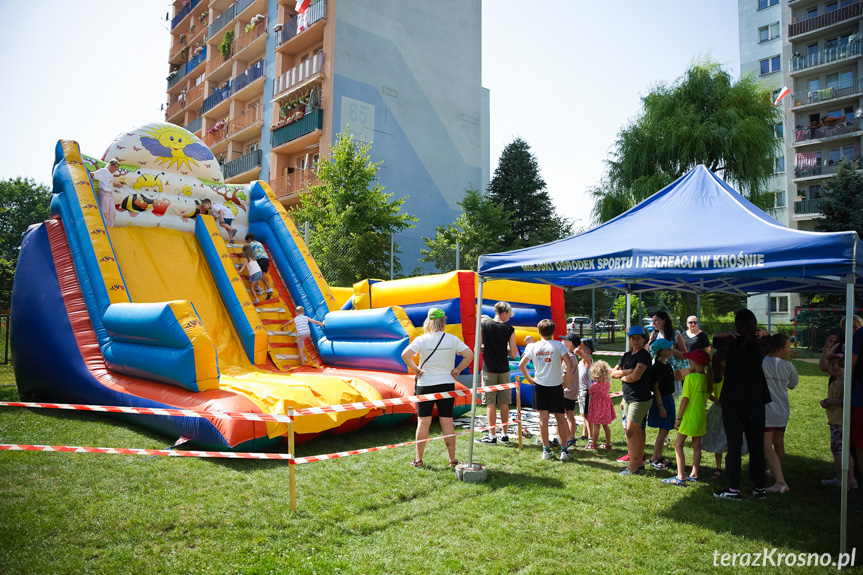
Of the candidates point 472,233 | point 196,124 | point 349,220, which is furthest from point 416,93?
point 196,124

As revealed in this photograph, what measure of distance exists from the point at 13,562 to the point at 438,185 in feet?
81.3

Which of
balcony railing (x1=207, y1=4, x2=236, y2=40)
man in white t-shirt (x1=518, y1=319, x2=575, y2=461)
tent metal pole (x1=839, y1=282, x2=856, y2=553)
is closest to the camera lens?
tent metal pole (x1=839, y1=282, x2=856, y2=553)

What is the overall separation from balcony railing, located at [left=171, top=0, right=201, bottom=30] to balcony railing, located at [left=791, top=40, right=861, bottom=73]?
1532 inches

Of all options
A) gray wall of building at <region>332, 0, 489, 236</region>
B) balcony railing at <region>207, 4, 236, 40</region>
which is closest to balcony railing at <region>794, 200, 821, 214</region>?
gray wall of building at <region>332, 0, 489, 236</region>

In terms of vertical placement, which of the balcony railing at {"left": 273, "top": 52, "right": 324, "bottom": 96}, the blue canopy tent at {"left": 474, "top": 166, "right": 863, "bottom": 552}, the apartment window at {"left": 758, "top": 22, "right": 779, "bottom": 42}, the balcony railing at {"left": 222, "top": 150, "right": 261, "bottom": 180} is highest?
the apartment window at {"left": 758, "top": 22, "right": 779, "bottom": 42}

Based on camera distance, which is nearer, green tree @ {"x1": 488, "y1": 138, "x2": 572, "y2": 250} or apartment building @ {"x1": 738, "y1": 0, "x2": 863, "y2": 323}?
green tree @ {"x1": 488, "y1": 138, "x2": 572, "y2": 250}

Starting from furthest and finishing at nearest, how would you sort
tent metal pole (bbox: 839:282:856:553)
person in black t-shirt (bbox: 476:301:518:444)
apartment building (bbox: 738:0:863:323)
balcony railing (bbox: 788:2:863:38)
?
1. apartment building (bbox: 738:0:863:323)
2. balcony railing (bbox: 788:2:863:38)
3. person in black t-shirt (bbox: 476:301:518:444)
4. tent metal pole (bbox: 839:282:856:553)

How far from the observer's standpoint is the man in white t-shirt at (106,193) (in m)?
9.30

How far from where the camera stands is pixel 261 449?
620cm

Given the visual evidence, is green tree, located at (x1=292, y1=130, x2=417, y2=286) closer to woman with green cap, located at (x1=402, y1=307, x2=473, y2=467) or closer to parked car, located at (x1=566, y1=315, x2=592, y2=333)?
woman with green cap, located at (x1=402, y1=307, x2=473, y2=467)

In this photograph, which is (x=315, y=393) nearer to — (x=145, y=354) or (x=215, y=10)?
(x=145, y=354)

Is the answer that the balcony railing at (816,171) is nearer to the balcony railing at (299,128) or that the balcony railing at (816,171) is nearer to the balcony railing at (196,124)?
the balcony railing at (299,128)

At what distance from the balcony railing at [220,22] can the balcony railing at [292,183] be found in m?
12.7

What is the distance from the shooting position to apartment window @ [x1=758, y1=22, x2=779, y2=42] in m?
37.1
